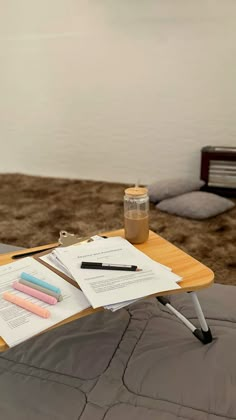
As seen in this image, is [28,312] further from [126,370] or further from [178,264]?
[178,264]

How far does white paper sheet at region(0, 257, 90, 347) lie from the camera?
92 cm

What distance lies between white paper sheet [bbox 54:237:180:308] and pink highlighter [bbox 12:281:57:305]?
0.09 metres

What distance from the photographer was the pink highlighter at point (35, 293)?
1028 mm

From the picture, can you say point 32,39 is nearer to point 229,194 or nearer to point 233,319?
point 229,194

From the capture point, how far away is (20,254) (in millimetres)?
1343

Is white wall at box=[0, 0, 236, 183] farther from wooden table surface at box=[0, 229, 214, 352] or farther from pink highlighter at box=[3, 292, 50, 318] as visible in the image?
pink highlighter at box=[3, 292, 50, 318]

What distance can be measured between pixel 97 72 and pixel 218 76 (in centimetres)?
97

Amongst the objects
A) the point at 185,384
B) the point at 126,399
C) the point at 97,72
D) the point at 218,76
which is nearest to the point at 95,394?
the point at 126,399

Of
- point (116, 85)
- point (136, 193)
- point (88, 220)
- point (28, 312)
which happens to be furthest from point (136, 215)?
point (116, 85)

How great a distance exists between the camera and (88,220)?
272 cm

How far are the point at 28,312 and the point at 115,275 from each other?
26 centimetres

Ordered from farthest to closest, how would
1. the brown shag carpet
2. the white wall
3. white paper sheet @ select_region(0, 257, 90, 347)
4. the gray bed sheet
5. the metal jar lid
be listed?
the white wall
the brown shag carpet
the metal jar lid
the gray bed sheet
white paper sheet @ select_region(0, 257, 90, 347)

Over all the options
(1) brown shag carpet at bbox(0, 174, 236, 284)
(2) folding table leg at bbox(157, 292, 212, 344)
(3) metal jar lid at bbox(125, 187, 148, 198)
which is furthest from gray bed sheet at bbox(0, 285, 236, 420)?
(1) brown shag carpet at bbox(0, 174, 236, 284)

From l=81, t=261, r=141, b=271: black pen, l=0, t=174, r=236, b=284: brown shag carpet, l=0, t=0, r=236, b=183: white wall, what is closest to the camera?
l=81, t=261, r=141, b=271: black pen
